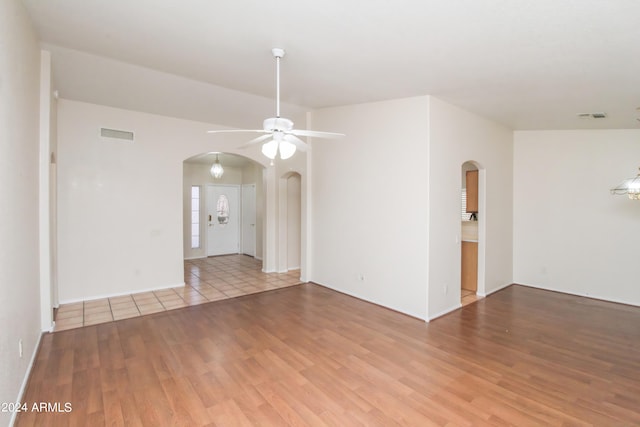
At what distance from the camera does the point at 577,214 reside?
527 centimetres

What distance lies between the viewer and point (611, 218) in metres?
4.96

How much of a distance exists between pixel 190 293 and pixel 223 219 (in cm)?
Answer: 419

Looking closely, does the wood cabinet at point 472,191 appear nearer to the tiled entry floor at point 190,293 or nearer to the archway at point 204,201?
the tiled entry floor at point 190,293

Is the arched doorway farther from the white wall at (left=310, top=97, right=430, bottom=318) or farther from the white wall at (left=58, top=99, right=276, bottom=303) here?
the white wall at (left=58, top=99, right=276, bottom=303)

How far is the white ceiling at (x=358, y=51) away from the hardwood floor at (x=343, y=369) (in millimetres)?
2855

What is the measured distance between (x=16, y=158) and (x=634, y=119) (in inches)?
281

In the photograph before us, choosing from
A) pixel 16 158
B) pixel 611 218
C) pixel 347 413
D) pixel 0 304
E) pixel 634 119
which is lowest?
pixel 347 413

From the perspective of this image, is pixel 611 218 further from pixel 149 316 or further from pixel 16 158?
pixel 16 158

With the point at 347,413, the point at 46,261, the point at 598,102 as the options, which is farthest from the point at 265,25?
Result: the point at 598,102

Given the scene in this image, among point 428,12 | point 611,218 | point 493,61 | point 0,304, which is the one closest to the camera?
point 0,304

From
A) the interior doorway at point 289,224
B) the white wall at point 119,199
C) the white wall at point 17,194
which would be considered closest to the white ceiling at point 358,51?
the white wall at point 17,194

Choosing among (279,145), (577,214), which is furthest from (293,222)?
(577,214)

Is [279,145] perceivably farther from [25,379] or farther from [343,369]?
[25,379]

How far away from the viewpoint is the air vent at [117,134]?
15.9 feet
